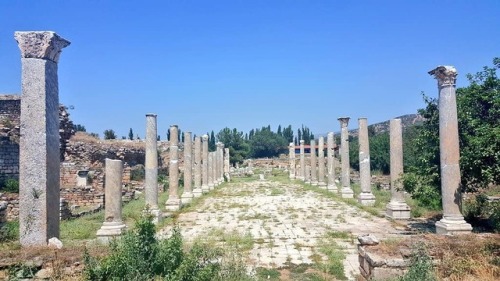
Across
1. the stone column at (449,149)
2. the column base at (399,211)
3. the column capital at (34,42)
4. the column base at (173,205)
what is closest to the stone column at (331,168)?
the column base at (399,211)

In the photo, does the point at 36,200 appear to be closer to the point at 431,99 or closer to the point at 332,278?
the point at 332,278

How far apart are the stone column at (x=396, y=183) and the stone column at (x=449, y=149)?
213 cm

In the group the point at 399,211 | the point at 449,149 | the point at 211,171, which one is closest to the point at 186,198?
the point at 211,171

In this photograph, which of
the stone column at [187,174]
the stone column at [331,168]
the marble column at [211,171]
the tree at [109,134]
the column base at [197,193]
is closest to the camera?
the stone column at [187,174]

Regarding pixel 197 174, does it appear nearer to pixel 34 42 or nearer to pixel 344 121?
pixel 344 121

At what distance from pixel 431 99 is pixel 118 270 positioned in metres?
9.79

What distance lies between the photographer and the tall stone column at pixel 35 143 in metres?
7.48

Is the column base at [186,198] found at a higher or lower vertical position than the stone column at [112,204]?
lower

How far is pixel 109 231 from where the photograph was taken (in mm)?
9867

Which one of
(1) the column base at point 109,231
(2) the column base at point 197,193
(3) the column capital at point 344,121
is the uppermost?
(3) the column capital at point 344,121

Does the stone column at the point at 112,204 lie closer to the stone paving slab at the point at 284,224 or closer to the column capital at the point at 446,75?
the stone paving slab at the point at 284,224

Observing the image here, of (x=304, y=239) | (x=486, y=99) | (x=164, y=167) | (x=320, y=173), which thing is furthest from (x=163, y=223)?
(x=164, y=167)

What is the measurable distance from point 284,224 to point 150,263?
758 centimetres

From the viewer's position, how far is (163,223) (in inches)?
530
